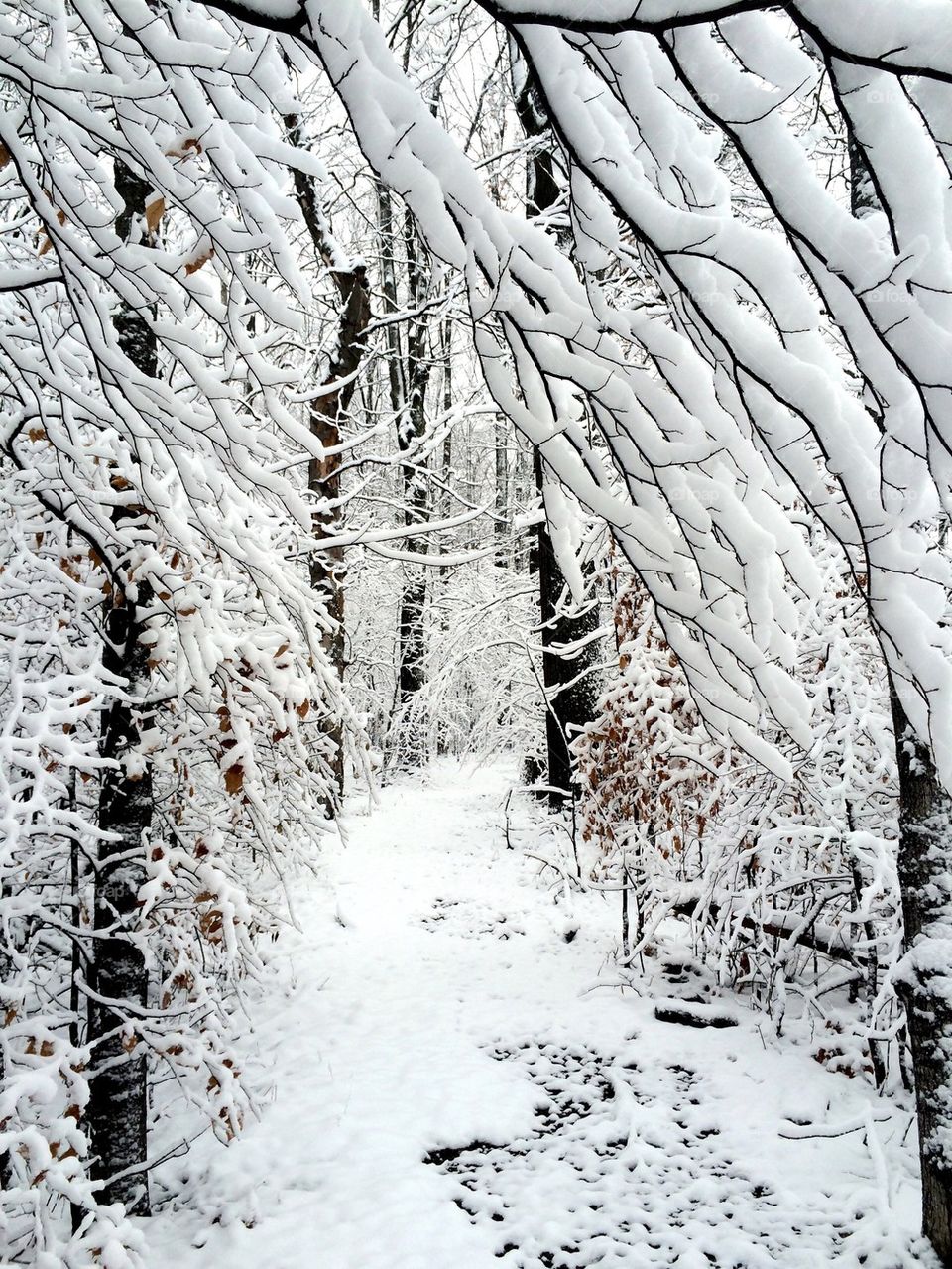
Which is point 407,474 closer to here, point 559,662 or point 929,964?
point 559,662

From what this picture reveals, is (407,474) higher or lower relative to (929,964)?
higher

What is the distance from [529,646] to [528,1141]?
15.3 feet

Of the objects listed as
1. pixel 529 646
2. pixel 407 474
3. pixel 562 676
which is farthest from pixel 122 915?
pixel 407 474

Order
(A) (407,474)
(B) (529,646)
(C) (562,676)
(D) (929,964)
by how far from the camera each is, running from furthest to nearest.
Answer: (A) (407,474)
(C) (562,676)
(B) (529,646)
(D) (929,964)

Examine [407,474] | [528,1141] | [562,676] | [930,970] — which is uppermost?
[407,474]

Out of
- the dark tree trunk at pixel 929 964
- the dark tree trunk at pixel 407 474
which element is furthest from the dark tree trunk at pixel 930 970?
the dark tree trunk at pixel 407 474

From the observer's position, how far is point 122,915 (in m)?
3.33

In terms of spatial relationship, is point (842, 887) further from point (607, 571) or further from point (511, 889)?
point (511, 889)

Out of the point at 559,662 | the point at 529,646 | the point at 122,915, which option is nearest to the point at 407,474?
the point at 559,662

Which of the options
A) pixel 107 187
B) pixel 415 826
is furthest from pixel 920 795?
pixel 415 826

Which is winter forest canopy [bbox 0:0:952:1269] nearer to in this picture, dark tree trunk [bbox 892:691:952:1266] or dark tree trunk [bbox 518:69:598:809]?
dark tree trunk [bbox 892:691:952:1266]

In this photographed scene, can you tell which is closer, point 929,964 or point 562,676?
point 929,964

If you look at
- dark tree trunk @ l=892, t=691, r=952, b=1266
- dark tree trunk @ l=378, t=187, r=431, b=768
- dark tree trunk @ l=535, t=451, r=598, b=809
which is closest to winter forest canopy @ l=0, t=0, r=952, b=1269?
dark tree trunk @ l=892, t=691, r=952, b=1266

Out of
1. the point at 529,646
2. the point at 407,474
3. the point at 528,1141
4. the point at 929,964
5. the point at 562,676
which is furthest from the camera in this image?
the point at 407,474
